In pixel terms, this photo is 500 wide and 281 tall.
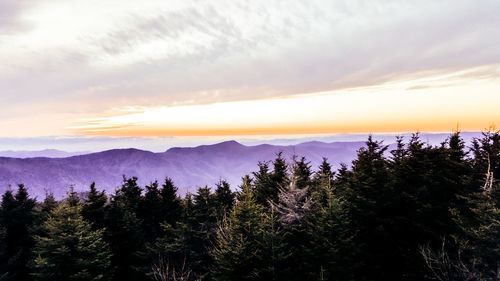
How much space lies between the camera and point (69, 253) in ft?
63.9

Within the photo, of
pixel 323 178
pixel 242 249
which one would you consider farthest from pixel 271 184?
pixel 242 249

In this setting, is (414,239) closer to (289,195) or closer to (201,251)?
(289,195)

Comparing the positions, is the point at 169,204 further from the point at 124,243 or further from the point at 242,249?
the point at 242,249

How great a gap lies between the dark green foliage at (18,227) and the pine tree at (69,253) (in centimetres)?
1266

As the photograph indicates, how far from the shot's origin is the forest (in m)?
16.0

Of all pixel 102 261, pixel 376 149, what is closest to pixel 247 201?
pixel 102 261

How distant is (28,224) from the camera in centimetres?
3281

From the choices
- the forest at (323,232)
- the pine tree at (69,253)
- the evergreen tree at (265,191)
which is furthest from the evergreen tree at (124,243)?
the evergreen tree at (265,191)

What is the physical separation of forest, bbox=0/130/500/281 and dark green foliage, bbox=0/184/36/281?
0.65 ft

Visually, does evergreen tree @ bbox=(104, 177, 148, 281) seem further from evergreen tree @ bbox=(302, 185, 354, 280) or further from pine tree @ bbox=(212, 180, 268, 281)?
evergreen tree @ bbox=(302, 185, 354, 280)

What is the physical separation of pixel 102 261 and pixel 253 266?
13.6m

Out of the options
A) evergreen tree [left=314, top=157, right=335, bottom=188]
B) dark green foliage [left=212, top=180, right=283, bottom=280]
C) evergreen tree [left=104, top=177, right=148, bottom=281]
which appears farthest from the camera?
evergreen tree [left=104, top=177, right=148, bottom=281]

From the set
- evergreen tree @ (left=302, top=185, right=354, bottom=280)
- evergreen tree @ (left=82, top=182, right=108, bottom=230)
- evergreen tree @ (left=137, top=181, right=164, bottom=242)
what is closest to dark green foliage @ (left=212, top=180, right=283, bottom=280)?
evergreen tree @ (left=302, top=185, right=354, bottom=280)

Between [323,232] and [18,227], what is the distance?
40014mm
